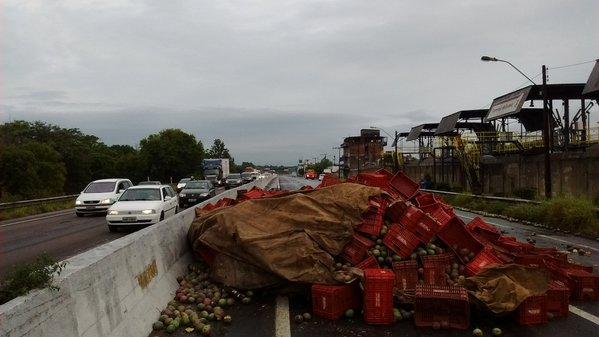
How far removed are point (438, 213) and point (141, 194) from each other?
1203 cm

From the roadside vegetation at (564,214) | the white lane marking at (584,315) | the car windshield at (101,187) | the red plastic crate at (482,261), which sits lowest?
the roadside vegetation at (564,214)

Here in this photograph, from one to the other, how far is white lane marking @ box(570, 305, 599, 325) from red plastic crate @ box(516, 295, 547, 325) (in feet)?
2.24

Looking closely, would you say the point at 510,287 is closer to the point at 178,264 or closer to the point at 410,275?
the point at 410,275

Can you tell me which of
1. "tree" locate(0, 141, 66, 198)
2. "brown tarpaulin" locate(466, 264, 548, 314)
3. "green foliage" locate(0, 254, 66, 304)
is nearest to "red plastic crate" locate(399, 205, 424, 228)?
"brown tarpaulin" locate(466, 264, 548, 314)

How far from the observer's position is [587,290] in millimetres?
7887

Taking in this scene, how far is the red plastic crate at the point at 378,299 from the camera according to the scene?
6.70 meters

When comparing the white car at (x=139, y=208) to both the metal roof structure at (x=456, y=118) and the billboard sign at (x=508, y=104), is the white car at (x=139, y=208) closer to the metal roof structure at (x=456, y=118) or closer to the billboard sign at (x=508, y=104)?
the billboard sign at (x=508, y=104)

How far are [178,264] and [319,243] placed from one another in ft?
8.86

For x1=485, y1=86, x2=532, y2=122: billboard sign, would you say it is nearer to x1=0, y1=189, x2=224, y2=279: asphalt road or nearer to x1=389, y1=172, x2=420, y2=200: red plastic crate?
x1=389, y1=172, x2=420, y2=200: red plastic crate

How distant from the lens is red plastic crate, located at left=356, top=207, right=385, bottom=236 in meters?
8.75

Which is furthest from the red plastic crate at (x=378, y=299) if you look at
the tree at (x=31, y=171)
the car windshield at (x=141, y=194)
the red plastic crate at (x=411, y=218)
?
the tree at (x=31, y=171)

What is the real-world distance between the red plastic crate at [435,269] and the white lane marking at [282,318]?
225 cm

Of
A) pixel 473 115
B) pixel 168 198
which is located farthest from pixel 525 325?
pixel 473 115

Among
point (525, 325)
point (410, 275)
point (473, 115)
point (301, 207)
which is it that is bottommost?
point (525, 325)
